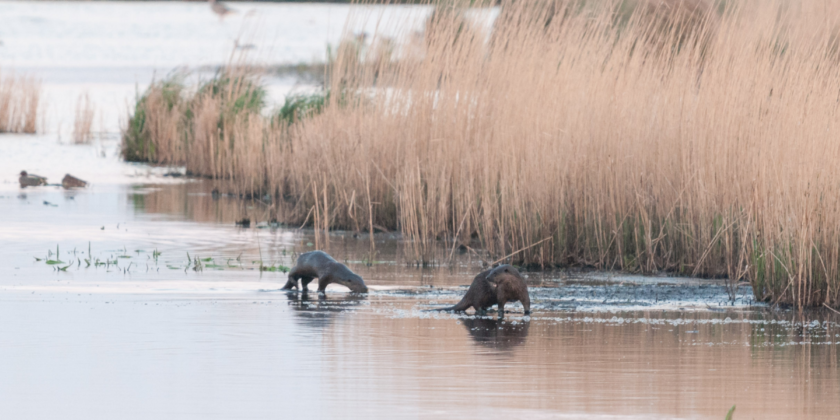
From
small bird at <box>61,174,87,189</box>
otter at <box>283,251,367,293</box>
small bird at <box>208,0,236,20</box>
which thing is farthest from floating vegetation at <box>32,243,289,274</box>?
small bird at <box>208,0,236,20</box>

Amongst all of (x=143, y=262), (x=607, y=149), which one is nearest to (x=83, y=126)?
(x=143, y=262)

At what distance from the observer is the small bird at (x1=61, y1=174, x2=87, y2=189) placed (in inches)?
674

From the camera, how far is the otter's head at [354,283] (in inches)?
338

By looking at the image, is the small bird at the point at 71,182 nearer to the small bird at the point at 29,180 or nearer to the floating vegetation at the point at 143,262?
the small bird at the point at 29,180

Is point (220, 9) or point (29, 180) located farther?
point (220, 9)

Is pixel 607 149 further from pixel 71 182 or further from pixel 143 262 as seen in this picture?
pixel 71 182

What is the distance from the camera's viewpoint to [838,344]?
6.96 meters

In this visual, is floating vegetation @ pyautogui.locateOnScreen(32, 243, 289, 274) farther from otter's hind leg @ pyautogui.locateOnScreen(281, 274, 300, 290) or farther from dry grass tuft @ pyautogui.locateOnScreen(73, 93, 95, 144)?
dry grass tuft @ pyautogui.locateOnScreen(73, 93, 95, 144)

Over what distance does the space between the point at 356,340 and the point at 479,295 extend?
127 cm

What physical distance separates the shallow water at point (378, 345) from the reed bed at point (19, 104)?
15324 millimetres

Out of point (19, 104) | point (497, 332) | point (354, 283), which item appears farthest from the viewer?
point (19, 104)

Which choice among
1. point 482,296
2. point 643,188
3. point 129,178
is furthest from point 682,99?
point 129,178

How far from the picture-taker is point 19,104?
85.8 ft

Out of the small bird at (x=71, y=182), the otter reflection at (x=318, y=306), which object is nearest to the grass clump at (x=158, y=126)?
the small bird at (x=71, y=182)
